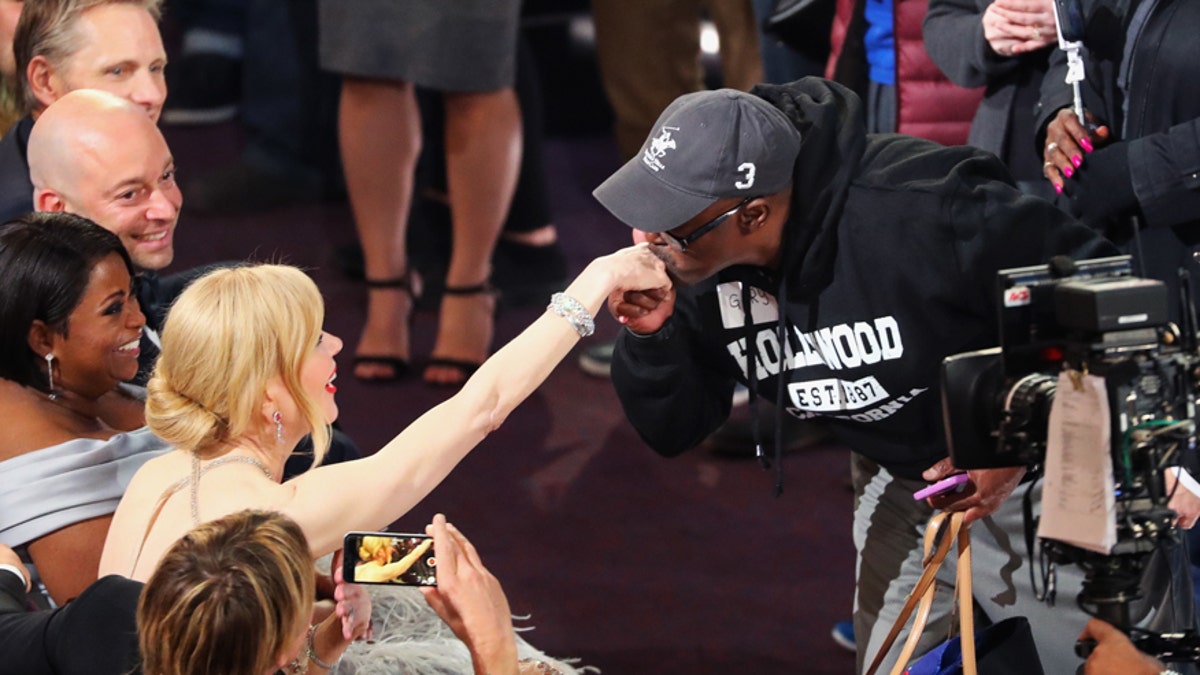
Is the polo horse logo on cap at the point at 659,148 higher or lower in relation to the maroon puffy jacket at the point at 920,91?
higher

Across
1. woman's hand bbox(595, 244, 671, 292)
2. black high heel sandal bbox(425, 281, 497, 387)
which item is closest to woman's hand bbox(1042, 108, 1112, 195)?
woman's hand bbox(595, 244, 671, 292)

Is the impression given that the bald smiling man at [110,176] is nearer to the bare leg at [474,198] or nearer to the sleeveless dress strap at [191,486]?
the sleeveless dress strap at [191,486]

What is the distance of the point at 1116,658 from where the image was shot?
169 centimetres

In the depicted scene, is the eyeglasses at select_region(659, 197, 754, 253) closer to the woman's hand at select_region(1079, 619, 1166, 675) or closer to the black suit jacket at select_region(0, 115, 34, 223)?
the woman's hand at select_region(1079, 619, 1166, 675)

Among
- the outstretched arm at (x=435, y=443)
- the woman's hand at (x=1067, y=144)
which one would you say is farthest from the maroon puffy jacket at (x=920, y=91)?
the outstretched arm at (x=435, y=443)

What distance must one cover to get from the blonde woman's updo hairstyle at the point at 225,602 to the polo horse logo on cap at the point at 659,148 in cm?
76

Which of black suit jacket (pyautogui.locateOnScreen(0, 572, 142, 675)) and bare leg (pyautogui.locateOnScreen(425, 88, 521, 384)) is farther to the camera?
bare leg (pyautogui.locateOnScreen(425, 88, 521, 384))

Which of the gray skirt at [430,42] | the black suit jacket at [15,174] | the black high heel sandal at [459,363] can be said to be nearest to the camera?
the black suit jacket at [15,174]

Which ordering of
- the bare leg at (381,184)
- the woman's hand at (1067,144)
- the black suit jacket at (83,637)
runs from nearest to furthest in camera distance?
the black suit jacket at (83,637)
the woman's hand at (1067,144)
the bare leg at (381,184)

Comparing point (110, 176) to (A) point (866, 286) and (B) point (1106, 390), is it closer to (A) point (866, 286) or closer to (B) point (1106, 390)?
(A) point (866, 286)

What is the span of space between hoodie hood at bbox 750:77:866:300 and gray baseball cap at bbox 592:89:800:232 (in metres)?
0.05

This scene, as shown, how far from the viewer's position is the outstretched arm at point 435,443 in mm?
2047

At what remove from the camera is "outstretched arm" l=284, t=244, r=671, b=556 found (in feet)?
6.72

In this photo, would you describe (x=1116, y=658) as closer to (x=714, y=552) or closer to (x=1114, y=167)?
(x=1114, y=167)
